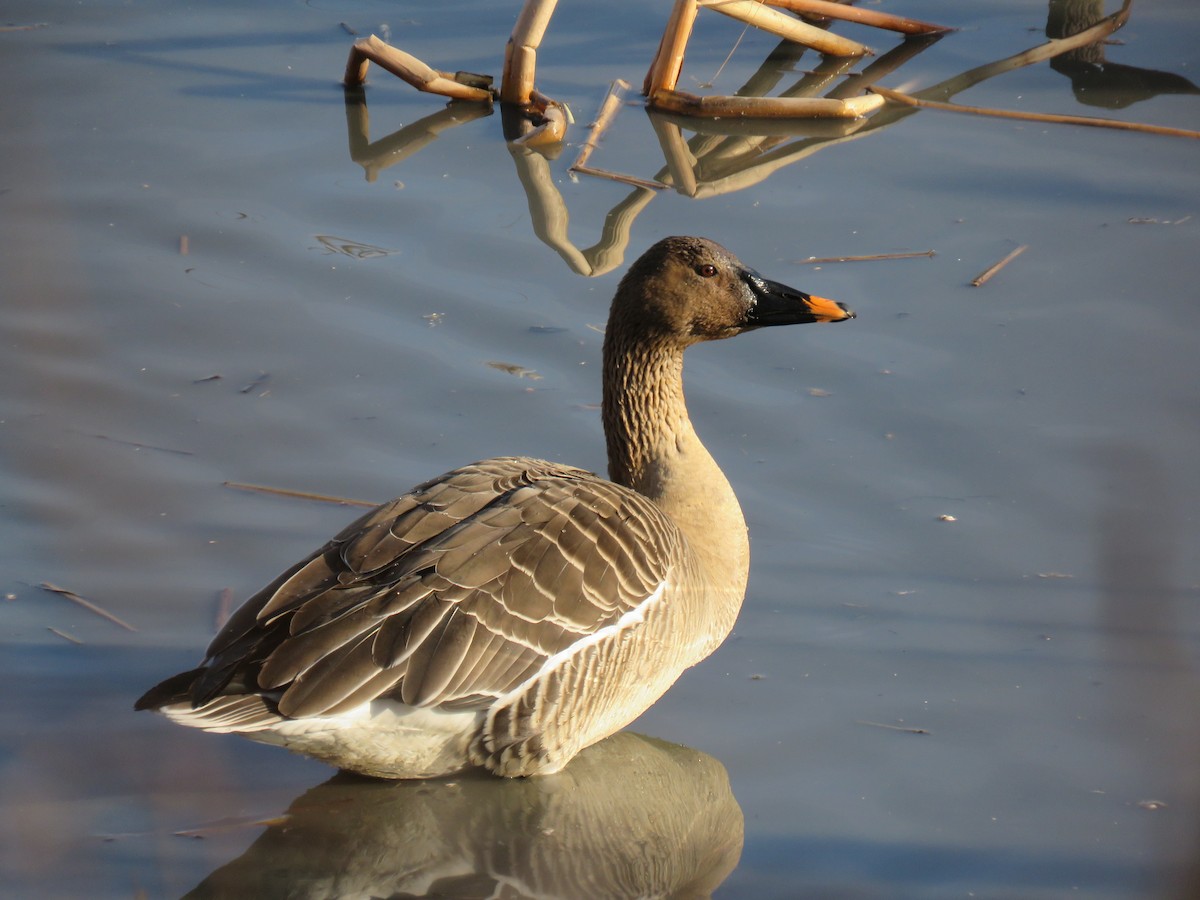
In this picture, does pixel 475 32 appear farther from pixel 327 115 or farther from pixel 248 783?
pixel 248 783

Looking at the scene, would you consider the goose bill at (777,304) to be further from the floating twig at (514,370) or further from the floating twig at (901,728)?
the floating twig at (901,728)

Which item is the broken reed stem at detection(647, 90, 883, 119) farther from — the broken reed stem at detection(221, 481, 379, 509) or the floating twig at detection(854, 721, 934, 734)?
the floating twig at detection(854, 721, 934, 734)

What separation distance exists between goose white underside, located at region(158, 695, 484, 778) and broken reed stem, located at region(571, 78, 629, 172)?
4181mm

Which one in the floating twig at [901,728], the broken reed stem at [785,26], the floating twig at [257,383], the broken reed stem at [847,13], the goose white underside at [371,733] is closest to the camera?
the goose white underside at [371,733]

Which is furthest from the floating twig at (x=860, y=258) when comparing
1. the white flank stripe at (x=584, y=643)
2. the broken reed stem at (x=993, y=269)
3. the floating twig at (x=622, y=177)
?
the white flank stripe at (x=584, y=643)

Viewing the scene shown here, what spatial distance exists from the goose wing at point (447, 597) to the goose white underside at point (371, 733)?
0.05m

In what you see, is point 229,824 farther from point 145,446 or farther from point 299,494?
point 145,446

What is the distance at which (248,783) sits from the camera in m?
4.31

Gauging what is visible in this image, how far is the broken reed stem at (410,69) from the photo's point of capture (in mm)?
8188

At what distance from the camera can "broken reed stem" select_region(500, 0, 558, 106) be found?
26.3 feet

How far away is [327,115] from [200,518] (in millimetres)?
3771

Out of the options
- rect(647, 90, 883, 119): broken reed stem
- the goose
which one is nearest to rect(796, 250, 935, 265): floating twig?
rect(647, 90, 883, 119): broken reed stem

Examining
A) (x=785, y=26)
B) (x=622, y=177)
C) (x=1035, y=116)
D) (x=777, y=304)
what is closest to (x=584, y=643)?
(x=777, y=304)

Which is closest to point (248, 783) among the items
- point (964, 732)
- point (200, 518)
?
point (200, 518)
